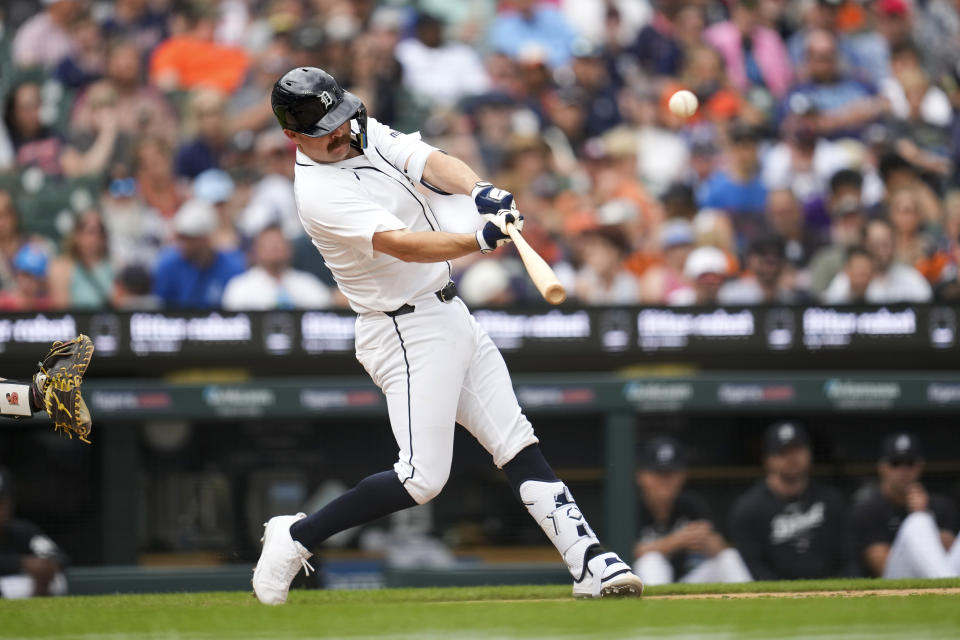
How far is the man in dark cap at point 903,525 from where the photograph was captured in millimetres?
6473

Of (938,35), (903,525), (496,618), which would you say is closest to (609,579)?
(496,618)

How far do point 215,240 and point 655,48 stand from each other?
4046 millimetres

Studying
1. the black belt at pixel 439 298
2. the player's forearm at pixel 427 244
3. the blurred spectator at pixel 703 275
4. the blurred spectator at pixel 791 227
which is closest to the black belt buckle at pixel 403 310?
the black belt at pixel 439 298

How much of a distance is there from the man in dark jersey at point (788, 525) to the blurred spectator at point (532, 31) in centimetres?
518

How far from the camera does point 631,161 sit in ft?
31.4

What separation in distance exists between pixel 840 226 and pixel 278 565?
4.94 metres

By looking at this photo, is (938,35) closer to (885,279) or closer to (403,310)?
(885,279)

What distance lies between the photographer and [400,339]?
4812 millimetres

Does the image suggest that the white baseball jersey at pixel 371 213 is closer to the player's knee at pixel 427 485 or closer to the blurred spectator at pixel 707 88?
the player's knee at pixel 427 485

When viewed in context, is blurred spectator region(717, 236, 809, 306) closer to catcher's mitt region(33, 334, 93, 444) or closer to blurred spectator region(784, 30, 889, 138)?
blurred spectator region(784, 30, 889, 138)

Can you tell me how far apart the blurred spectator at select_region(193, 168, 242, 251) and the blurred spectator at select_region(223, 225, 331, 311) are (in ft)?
1.31

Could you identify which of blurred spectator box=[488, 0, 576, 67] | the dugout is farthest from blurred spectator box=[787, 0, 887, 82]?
the dugout

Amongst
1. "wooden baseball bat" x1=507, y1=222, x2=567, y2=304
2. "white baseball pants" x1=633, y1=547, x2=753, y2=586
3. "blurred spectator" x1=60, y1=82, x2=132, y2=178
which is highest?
"wooden baseball bat" x1=507, y1=222, x2=567, y2=304

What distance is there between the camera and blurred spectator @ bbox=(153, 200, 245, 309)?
8.05 m
